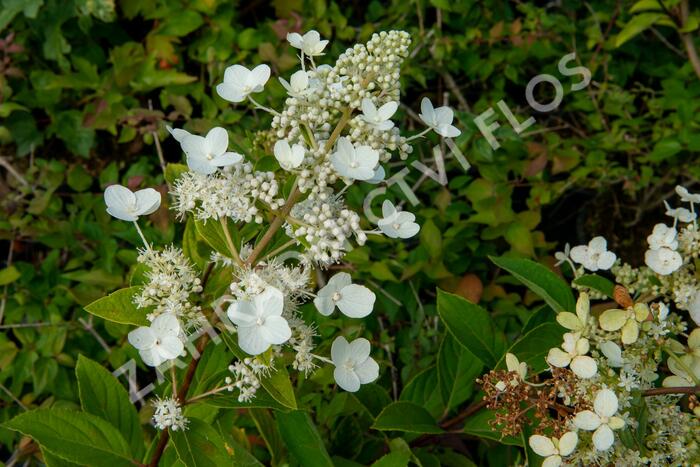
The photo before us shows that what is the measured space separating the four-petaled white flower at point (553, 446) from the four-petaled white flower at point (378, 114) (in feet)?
1.35

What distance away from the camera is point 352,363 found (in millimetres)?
914

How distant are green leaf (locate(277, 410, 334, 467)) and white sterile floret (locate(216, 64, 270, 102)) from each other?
488mm

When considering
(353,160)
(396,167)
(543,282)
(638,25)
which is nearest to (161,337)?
(353,160)

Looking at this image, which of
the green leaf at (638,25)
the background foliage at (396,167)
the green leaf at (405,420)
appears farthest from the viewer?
the green leaf at (638,25)

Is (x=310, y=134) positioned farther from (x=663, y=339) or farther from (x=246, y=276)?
(x=663, y=339)

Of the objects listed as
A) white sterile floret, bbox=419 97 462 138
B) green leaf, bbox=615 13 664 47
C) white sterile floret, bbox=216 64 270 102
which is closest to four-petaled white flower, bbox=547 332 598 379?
white sterile floret, bbox=419 97 462 138

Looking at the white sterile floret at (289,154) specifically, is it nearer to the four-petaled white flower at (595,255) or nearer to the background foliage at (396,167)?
the background foliage at (396,167)

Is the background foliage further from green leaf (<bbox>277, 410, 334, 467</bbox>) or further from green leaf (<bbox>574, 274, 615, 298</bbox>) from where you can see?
green leaf (<bbox>574, 274, 615, 298</bbox>)

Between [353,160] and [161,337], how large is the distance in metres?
0.31

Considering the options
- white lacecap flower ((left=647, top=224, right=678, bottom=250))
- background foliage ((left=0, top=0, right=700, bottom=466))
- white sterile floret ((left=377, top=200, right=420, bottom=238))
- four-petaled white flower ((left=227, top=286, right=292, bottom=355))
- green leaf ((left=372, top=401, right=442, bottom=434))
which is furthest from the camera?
background foliage ((left=0, top=0, right=700, bottom=466))

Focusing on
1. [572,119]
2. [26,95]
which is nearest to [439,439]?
[572,119]

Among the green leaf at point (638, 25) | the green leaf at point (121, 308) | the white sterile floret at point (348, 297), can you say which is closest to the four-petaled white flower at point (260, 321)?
the white sterile floret at point (348, 297)

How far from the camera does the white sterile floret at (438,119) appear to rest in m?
0.91

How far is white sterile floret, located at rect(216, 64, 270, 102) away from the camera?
35.7 inches
